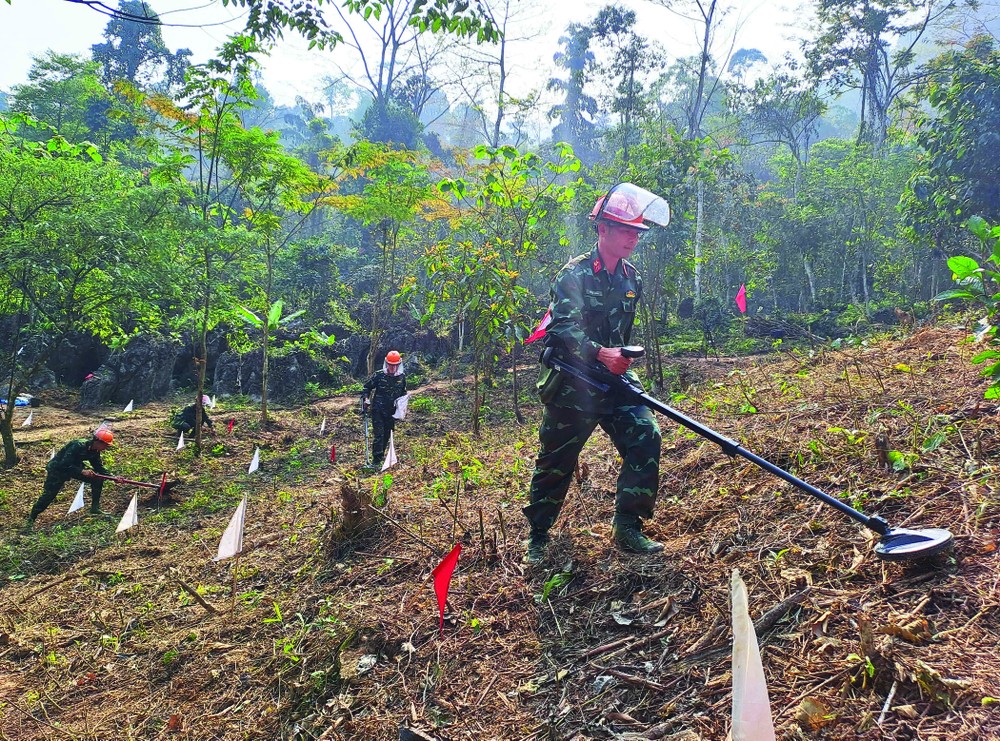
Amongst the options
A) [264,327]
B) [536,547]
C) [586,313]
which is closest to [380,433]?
[264,327]

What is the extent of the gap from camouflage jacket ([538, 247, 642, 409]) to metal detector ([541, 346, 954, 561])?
7 cm

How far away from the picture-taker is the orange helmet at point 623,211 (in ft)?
10.7

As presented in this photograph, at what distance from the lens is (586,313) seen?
3438mm

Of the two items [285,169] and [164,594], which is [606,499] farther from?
[285,169]

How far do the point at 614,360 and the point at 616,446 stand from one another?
1.72 ft

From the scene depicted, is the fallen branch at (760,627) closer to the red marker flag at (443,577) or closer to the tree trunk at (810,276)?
the red marker flag at (443,577)

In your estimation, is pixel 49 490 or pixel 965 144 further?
pixel 965 144

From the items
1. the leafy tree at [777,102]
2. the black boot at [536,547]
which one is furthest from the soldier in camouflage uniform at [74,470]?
the leafy tree at [777,102]

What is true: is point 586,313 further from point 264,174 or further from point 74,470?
point 264,174

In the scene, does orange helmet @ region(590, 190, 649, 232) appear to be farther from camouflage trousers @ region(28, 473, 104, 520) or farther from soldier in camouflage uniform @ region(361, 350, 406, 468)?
camouflage trousers @ region(28, 473, 104, 520)

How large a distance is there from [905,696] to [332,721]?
2112mm

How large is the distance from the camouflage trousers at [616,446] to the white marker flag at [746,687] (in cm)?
172

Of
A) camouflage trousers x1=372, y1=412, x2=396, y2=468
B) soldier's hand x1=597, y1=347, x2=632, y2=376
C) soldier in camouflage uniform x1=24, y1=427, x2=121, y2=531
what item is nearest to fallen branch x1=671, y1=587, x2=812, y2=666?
soldier's hand x1=597, y1=347, x2=632, y2=376

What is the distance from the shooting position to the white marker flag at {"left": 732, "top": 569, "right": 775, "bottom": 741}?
1329mm
